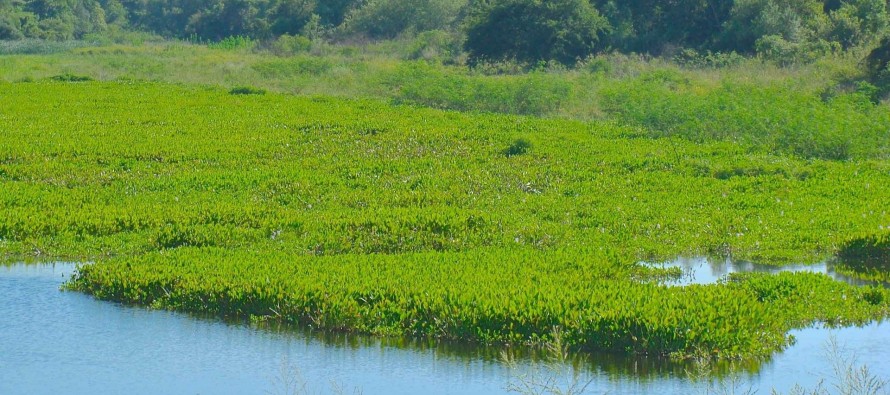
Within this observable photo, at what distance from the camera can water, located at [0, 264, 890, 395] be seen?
8.77 metres

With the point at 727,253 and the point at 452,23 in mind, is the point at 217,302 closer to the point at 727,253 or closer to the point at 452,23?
the point at 727,253

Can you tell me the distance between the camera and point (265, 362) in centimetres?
938

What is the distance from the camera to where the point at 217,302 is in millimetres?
10883

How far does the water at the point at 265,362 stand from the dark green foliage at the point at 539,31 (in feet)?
104

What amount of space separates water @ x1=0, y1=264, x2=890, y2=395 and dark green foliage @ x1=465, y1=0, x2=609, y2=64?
31555 mm

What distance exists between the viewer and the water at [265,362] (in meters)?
8.77

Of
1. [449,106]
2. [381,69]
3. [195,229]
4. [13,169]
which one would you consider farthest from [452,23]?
[195,229]

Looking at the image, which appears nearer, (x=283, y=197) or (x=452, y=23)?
(x=283, y=197)

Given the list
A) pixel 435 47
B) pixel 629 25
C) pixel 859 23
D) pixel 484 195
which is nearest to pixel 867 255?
pixel 484 195

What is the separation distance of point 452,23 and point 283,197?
1731 inches

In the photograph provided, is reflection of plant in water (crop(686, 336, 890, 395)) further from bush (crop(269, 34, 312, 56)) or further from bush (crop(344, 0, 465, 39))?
bush (crop(344, 0, 465, 39))

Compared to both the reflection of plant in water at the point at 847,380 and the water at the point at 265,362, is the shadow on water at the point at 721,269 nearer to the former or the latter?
the water at the point at 265,362

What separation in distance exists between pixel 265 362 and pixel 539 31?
33440mm

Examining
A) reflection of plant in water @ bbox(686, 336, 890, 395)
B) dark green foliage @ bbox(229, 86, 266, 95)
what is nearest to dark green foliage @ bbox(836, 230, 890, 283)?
reflection of plant in water @ bbox(686, 336, 890, 395)
